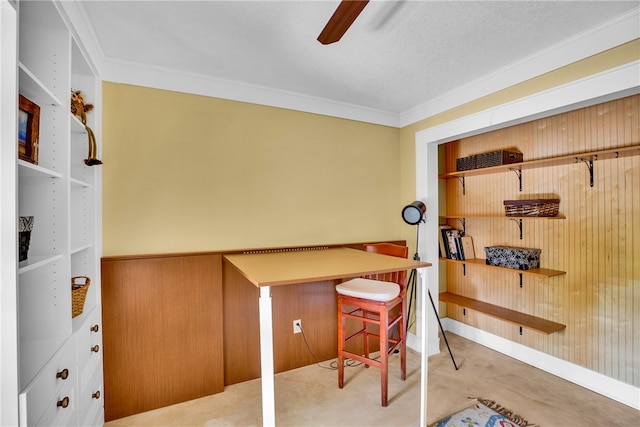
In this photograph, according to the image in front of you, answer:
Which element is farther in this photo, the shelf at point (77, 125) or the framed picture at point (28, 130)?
the shelf at point (77, 125)

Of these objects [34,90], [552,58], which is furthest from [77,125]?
[552,58]

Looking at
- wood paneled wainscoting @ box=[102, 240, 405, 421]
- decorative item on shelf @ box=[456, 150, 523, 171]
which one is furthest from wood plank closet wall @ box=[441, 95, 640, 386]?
wood paneled wainscoting @ box=[102, 240, 405, 421]

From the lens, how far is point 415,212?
9.06 ft

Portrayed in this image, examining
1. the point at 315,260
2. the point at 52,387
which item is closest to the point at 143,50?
the point at 315,260

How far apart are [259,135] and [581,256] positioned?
2.86 metres

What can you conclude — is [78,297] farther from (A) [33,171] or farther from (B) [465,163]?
(B) [465,163]

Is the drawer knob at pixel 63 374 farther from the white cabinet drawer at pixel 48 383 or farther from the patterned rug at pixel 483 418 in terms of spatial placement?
the patterned rug at pixel 483 418

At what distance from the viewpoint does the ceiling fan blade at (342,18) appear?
1.17 m

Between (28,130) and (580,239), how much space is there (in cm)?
357

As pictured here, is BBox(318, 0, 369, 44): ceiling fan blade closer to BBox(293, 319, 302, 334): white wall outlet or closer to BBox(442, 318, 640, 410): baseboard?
BBox(293, 319, 302, 334): white wall outlet

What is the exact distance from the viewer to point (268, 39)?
1.83 m

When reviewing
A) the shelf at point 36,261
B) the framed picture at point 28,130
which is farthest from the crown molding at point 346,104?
the shelf at point 36,261

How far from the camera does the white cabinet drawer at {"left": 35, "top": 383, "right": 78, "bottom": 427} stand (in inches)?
44.8

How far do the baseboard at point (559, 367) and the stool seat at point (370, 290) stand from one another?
1494 mm
